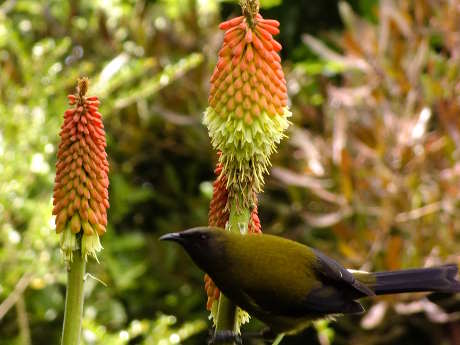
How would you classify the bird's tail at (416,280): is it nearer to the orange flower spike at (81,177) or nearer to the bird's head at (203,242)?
the bird's head at (203,242)

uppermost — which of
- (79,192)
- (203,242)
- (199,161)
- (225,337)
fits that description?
(199,161)

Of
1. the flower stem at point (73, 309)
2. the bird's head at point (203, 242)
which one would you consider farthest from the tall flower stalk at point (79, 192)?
the bird's head at point (203, 242)

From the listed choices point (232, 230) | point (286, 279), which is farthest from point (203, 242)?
point (286, 279)

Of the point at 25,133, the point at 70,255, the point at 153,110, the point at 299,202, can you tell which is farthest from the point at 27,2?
the point at 70,255

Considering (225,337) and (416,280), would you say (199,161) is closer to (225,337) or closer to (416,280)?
(416,280)

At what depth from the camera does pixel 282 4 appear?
6.13 metres

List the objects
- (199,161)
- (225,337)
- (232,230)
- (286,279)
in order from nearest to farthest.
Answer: (225,337)
(232,230)
(286,279)
(199,161)

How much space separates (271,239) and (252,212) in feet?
0.50

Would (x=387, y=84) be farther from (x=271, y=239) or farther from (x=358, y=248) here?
(x=271, y=239)

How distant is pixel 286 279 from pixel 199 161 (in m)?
4.02

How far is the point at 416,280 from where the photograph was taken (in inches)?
69.9

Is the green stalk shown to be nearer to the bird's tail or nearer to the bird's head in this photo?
the bird's head

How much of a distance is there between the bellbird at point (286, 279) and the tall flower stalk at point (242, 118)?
0.04 metres

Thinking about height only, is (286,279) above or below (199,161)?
below
